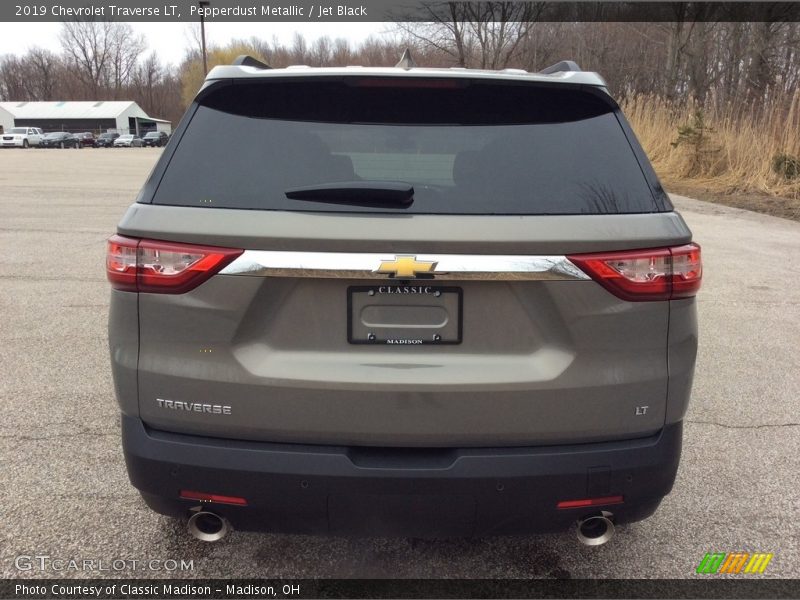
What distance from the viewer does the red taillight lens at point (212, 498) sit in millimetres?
1972

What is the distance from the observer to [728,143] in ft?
51.5

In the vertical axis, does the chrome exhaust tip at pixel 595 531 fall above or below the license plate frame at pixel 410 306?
below

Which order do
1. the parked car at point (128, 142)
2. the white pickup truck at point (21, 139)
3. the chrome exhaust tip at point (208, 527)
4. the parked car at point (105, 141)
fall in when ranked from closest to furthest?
the chrome exhaust tip at point (208, 527) → the white pickup truck at point (21, 139) → the parked car at point (128, 142) → the parked car at point (105, 141)

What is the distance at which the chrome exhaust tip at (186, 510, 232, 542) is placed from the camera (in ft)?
7.04

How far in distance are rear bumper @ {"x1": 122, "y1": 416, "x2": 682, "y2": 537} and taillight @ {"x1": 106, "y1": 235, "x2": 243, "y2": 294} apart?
469 mm

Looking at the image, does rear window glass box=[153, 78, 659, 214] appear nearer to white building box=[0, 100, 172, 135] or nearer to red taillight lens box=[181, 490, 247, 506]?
red taillight lens box=[181, 490, 247, 506]

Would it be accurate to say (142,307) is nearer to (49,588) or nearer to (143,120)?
→ (49,588)

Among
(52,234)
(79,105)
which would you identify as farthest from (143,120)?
(52,234)

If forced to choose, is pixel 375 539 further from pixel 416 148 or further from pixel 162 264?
pixel 416 148

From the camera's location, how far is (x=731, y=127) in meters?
15.5

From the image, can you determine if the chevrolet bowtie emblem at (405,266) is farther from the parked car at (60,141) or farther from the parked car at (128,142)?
the parked car at (128,142)

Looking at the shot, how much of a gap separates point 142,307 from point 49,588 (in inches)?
49.4

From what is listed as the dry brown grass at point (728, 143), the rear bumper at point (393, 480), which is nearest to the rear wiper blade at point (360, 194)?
the rear bumper at point (393, 480)

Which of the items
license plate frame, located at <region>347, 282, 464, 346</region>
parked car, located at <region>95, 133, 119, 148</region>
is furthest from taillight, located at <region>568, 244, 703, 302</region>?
parked car, located at <region>95, 133, 119, 148</region>
